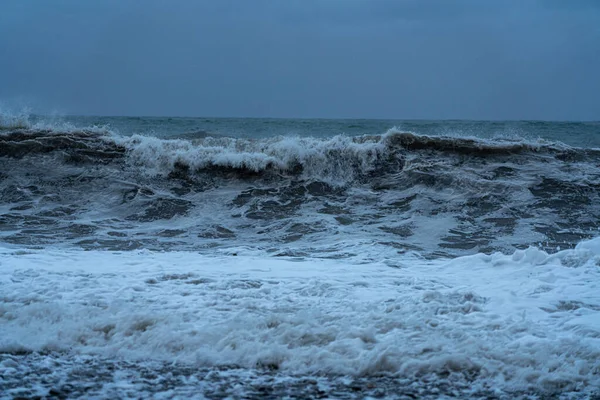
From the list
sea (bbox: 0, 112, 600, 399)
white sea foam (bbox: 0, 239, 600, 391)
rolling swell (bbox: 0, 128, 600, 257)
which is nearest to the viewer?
sea (bbox: 0, 112, 600, 399)

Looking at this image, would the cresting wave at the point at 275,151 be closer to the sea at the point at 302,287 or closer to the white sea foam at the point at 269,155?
the white sea foam at the point at 269,155

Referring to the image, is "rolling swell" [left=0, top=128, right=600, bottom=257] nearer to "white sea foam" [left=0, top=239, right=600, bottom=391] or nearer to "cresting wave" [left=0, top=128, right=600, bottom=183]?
"cresting wave" [left=0, top=128, right=600, bottom=183]

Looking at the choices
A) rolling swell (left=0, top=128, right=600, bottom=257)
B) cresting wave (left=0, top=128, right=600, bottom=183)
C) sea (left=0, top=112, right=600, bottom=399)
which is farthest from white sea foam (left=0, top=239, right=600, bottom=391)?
cresting wave (left=0, top=128, right=600, bottom=183)

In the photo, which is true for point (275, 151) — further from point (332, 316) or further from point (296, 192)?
point (332, 316)

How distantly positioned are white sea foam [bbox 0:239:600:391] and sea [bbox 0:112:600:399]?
1cm

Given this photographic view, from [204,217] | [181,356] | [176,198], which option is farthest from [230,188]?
[181,356]

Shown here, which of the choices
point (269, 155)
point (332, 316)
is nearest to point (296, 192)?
point (269, 155)

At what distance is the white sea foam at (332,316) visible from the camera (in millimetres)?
3102

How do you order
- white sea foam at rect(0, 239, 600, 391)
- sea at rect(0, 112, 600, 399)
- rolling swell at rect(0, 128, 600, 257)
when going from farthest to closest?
rolling swell at rect(0, 128, 600, 257) < white sea foam at rect(0, 239, 600, 391) < sea at rect(0, 112, 600, 399)

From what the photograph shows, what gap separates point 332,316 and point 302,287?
0.65m

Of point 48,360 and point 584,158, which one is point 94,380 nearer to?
point 48,360

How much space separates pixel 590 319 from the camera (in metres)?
3.62

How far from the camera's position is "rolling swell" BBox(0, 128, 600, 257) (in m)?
6.76

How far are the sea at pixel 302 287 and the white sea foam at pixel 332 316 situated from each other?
0.05 feet
